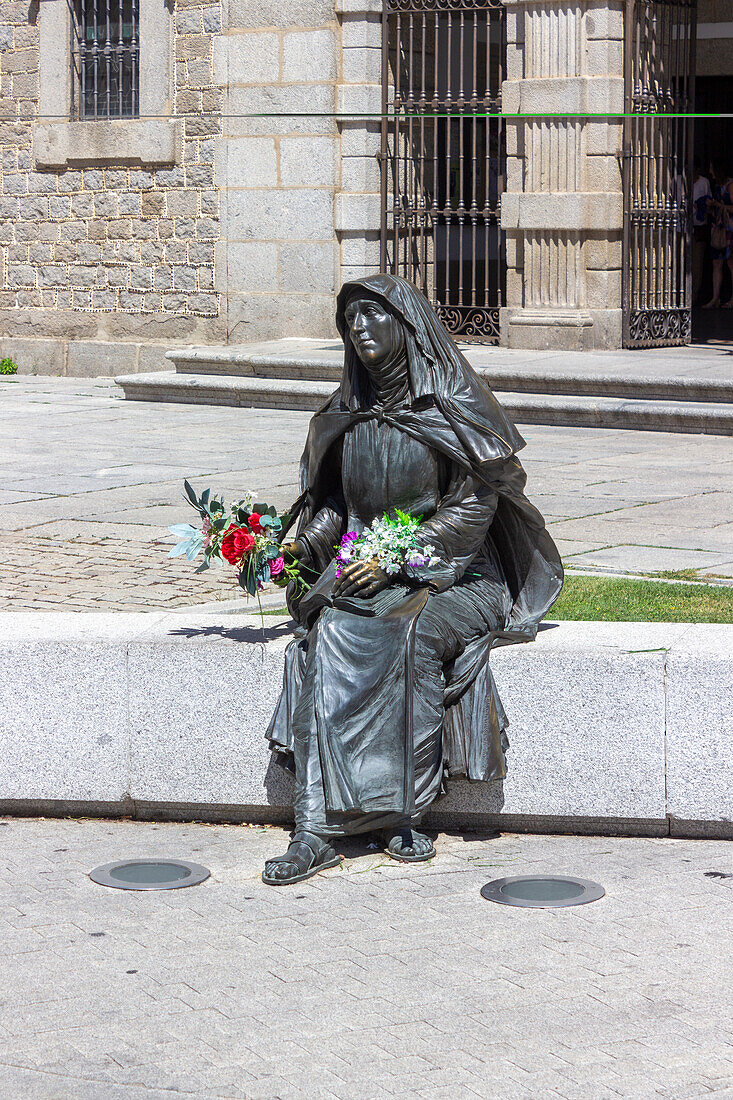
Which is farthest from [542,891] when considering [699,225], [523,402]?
[699,225]

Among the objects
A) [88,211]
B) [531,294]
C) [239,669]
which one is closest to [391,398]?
[239,669]

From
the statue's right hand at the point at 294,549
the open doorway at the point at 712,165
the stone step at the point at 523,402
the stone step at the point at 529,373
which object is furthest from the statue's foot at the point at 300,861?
the open doorway at the point at 712,165

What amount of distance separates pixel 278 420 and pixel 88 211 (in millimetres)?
5030

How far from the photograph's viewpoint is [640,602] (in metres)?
Answer: 6.52

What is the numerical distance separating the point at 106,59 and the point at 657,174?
19.7 ft

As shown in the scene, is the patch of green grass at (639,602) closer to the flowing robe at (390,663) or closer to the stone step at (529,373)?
the flowing robe at (390,663)

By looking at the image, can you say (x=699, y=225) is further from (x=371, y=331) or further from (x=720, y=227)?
(x=371, y=331)

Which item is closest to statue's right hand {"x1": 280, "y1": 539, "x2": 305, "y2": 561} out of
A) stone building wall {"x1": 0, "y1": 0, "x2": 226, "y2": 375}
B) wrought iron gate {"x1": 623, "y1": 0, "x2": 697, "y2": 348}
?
wrought iron gate {"x1": 623, "y1": 0, "x2": 697, "y2": 348}

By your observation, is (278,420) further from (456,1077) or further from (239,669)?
(456,1077)

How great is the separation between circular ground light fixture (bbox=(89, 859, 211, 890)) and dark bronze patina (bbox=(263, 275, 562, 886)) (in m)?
0.23

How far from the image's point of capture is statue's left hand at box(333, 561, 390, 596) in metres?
4.90

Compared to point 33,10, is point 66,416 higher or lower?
lower

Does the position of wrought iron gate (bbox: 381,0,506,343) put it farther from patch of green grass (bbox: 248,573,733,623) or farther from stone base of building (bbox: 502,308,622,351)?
patch of green grass (bbox: 248,573,733,623)

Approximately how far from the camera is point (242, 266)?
16.4 meters
